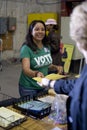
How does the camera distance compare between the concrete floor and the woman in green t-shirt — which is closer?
the woman in green t-shirt

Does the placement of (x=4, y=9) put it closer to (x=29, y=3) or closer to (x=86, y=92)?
(x=29, y=3)

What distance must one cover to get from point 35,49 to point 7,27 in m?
4.82

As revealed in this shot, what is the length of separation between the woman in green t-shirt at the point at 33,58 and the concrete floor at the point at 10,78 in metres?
2.13

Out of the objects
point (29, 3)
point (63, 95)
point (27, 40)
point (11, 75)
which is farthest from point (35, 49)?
point (29, 3)

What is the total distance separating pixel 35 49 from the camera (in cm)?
218

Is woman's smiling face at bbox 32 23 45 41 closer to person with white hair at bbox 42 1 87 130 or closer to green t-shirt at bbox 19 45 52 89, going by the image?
green t-shirt at bbox 19 45 52 89

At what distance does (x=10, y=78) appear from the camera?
5.56 metres

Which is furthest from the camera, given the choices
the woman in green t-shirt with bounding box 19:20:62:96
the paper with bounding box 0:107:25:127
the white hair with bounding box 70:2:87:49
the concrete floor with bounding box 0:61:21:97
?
the concrete floor with bounding box 0:61:21:97

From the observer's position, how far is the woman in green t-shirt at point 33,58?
6.98ft

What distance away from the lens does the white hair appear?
0.99 metres

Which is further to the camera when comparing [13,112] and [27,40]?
[27,40]

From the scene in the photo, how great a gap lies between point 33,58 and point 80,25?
1.17 m

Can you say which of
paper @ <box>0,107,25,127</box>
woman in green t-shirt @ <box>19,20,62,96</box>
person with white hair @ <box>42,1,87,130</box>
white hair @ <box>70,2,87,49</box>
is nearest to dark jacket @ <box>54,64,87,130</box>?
person with white hair @ <box>42,1,87,130</box>

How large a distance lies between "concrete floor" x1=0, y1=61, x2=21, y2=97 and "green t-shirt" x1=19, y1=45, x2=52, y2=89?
212 cm
